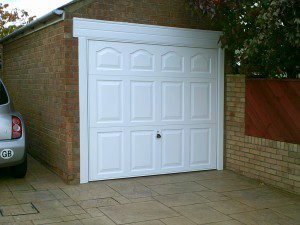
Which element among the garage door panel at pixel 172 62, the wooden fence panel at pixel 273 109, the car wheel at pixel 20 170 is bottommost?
the car wheel at pixel 20 170

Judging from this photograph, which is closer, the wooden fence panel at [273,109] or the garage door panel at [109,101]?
the wooden fence panel at [273,109]

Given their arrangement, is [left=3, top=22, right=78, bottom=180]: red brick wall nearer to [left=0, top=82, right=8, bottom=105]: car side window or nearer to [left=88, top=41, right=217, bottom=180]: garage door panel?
[left=88, top=41, right=217, bottom=180]: garage door panel

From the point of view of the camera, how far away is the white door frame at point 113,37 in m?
6.86

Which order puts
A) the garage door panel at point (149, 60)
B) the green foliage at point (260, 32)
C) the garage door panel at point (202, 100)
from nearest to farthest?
the green foliage at point (260, 32) < the garage door panel at point (149, 60) < the garage door panel at point (202, 100)

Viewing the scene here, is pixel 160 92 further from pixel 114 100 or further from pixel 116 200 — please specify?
pixel 116 200

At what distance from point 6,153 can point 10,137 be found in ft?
0.86

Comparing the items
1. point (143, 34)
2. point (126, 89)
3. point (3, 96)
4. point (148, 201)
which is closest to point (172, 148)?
point (126, 89)

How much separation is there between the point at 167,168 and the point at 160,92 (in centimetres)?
137

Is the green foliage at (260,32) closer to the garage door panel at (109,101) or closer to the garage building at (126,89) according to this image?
the garage building at (126,89)

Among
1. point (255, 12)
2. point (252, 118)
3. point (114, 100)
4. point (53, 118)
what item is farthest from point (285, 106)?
point (53, 118)

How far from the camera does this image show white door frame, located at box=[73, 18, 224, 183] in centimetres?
686

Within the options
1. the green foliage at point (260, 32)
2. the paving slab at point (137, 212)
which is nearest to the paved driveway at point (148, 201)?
the paving slab at point (137, 212)

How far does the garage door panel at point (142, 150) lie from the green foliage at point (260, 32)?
6.61ft

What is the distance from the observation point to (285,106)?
6.76 metres
